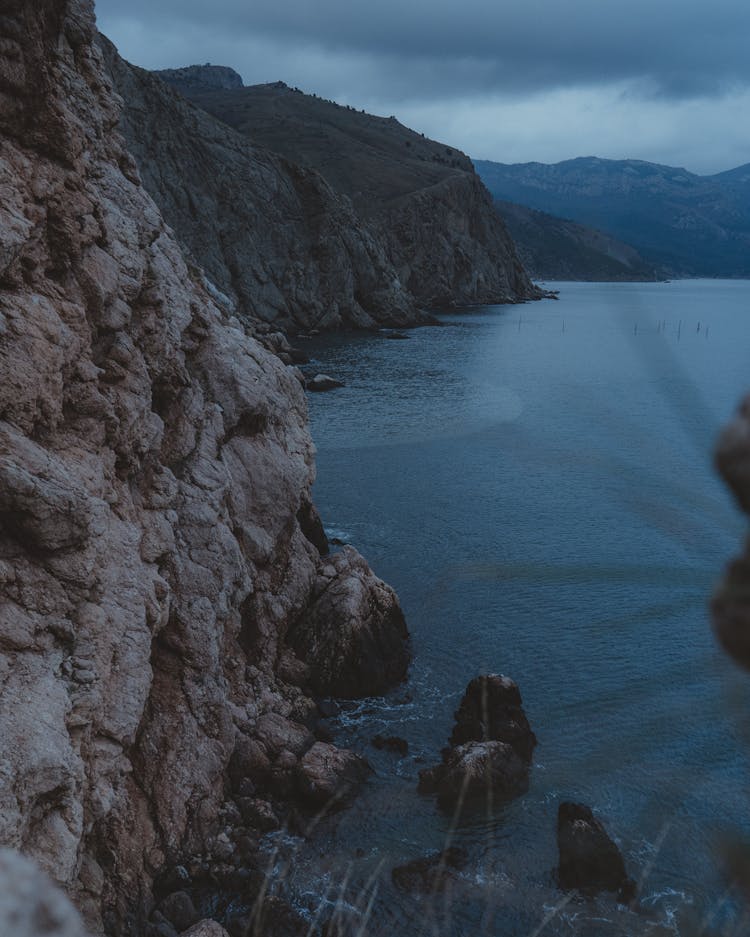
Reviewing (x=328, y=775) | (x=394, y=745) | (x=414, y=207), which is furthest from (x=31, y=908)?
(x=414, y=207)

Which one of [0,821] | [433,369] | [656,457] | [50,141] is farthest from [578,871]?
[433,369]

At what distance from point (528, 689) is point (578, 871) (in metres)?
8.38

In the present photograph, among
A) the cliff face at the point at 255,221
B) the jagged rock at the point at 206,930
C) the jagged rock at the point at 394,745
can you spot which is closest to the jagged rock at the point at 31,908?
the jagged rock at the point at 206,930

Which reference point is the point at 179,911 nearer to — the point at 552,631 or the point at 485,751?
the point at 485,751

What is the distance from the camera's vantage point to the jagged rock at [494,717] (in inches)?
930

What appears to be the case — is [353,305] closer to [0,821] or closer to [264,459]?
[264,459]

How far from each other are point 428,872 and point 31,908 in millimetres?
18392

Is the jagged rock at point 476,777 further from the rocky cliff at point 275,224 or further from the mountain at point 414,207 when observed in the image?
the mountain at point 414,207

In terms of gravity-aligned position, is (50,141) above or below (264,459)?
above

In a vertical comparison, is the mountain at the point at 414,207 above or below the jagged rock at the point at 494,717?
above

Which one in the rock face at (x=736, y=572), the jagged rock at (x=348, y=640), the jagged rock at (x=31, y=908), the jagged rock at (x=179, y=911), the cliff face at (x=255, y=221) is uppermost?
the cliff face at (x=255, y=221)

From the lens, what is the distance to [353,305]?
126438 mm

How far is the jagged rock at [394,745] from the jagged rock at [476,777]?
1302 millimetres

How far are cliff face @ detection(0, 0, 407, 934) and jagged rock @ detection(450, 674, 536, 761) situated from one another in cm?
338
